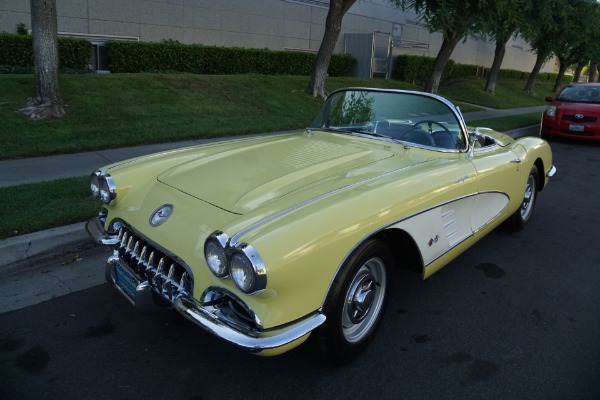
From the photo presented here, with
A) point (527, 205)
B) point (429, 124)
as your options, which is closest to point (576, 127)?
point (527, 205)

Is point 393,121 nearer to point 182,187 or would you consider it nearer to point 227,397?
point 182,187

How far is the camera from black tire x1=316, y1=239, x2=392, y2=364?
7.63ft

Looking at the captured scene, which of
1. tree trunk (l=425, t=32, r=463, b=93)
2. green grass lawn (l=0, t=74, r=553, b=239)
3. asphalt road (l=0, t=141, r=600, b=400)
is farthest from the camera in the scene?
tree trunk (l=425, t=32, r=463, b=93)

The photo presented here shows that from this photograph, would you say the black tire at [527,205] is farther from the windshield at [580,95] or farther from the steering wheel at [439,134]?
the windshield at [580,95]

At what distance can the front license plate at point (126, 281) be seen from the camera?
101 inches

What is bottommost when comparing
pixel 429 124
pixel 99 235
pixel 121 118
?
pixel 99 235

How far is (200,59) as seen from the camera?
13578 mm

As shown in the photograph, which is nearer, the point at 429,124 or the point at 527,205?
the point at 429,124

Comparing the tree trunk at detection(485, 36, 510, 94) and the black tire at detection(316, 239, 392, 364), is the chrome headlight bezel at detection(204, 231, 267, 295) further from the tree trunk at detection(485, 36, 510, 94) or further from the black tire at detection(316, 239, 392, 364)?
the tree trunk at detection(485, 36, 510, 94)

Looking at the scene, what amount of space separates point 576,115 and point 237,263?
35.3 ft

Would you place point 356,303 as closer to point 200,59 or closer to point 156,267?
point 156,267

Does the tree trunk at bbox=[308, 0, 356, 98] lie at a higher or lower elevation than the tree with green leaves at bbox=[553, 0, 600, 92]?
lower

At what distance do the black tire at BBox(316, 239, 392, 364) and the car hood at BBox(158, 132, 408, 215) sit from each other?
442 millimetres

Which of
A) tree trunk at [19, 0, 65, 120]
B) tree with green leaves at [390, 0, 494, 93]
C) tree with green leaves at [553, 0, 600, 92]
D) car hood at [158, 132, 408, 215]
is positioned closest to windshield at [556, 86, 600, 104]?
tree with green leaves at [390, 0, 494, 93]
